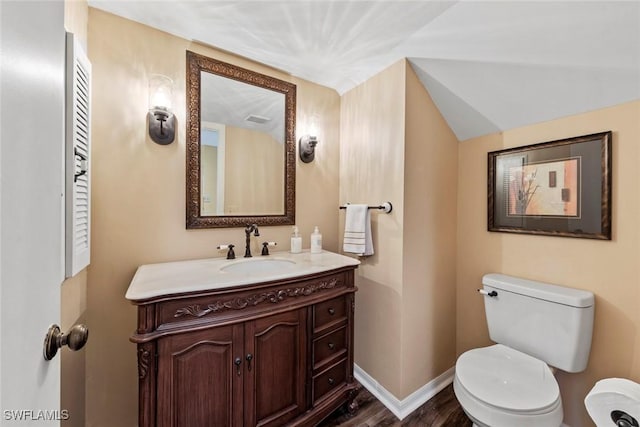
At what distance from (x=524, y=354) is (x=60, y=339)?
197 cm

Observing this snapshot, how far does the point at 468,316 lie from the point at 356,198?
3.94ft

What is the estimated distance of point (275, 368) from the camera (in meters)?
1.23

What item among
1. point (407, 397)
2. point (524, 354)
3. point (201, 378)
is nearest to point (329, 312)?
point (201, 378)

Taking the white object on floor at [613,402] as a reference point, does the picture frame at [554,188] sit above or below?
above

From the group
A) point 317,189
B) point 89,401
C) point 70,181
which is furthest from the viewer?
point 317,189

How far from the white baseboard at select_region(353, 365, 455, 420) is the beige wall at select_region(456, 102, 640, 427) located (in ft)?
1.27

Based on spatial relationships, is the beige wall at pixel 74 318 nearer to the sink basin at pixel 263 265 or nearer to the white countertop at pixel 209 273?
the white countertop at pixel 209 273

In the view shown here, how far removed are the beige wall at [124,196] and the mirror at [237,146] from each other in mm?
77

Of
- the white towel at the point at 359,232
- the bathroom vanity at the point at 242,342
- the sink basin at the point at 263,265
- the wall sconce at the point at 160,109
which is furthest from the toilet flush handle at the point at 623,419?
the wall sconce at the point at 160,109

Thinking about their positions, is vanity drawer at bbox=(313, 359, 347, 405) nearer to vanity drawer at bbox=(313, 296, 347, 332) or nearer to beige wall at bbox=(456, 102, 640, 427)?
vanity drawer at bbox=(313, 296, 347, 332)

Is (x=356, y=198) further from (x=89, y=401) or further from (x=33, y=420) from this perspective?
(x=89, y=401)

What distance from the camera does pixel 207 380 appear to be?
1069 mm

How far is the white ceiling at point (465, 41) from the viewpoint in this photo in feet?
3.70

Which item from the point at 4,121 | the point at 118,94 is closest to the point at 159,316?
the point at 4,121
